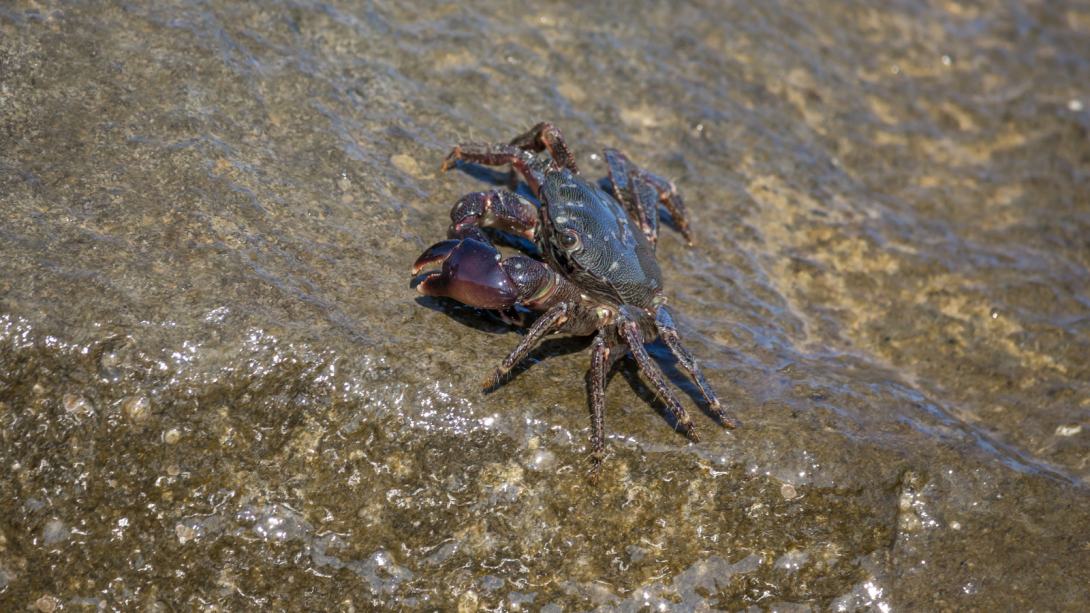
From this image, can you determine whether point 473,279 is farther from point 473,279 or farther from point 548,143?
point 548,143

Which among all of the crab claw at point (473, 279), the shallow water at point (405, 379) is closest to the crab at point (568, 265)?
the crab claw at point (473, 279)

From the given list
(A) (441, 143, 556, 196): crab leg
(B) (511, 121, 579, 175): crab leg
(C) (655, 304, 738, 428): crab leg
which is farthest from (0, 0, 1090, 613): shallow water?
(B) (511, 121, 579, 175): crab leg

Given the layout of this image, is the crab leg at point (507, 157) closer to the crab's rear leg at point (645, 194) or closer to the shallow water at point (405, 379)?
the shallow water at point (405, 379)

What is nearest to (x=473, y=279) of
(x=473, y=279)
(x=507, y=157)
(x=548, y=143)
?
(x=473, y=279)

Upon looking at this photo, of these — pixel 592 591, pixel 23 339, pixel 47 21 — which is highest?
pixel 47 21

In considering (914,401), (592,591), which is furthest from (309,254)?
(914,401)

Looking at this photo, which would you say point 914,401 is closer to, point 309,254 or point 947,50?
point 309,254

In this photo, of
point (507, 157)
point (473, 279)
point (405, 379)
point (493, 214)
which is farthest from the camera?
point (507, 157)
